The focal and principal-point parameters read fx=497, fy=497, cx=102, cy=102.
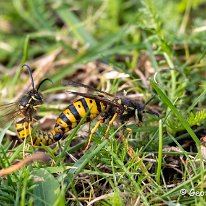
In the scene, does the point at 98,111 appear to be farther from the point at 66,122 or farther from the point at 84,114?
the point at 66,122

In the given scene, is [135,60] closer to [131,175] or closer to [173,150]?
[173,150]

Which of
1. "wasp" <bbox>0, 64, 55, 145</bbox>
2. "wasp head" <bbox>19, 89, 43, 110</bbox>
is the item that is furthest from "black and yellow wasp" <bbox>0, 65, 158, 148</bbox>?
"wasp head" <bbox>19, 89, 43, 110</bbox>

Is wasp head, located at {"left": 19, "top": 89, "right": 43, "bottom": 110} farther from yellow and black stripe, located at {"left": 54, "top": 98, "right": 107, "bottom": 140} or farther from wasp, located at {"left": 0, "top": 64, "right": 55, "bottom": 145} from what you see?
yellow and black stripe, located at {"left": 54, "top": 98, "right": 107, "bottom": 140}

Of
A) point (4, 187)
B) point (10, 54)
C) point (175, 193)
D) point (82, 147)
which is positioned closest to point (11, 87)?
point (10, 54)

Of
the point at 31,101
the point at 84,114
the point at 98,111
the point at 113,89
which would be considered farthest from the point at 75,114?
the point at 113,89

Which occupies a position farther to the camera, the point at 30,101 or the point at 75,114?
the point at 30,101

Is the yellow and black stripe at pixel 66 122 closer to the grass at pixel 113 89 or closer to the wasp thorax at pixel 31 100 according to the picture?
the grass at pixel 113 89

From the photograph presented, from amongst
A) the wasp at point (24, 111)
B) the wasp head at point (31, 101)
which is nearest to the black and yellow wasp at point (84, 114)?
the wasp at point (24, 111)

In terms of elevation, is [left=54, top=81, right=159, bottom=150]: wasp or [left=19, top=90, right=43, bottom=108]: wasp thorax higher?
[left=19, top=90, right=43, bottom=108]: wasp thorax

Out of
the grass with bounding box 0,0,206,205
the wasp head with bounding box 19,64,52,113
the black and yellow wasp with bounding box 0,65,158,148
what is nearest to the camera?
the grass with bounding box 0,0,206,205
